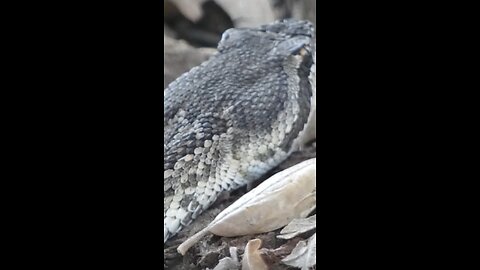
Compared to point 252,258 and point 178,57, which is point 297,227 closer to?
point 252,258

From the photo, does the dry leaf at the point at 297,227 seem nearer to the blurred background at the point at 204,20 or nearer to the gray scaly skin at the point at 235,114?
the gray scaly skin at the point at 235,114

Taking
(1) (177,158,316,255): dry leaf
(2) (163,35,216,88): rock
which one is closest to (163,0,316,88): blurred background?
(2) (163,35,216,88): rock

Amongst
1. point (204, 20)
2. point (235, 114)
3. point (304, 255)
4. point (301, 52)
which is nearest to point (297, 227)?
point (304, 255)

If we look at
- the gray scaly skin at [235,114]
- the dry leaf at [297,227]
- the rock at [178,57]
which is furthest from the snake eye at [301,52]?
the dry leaf at [297,227]

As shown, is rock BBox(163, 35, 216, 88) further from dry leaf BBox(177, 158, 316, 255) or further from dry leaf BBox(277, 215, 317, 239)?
dry leaf BBox(277, 215, 317, 239)
